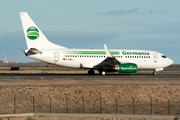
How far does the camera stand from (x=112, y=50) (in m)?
47.5

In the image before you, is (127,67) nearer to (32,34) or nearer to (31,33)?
(32,34)

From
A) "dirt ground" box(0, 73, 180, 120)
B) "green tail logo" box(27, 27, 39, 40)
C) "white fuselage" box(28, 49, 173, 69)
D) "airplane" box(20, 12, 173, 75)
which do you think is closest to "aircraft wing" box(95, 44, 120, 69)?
"airplane" box(20, 12, 173, 75)

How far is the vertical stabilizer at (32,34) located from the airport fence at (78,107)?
55.8 feet

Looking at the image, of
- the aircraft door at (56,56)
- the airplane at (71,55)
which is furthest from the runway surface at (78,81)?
the aircraft door at (56,56)

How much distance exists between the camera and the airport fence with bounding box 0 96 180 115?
2483 centimetres

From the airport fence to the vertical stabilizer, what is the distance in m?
17.0

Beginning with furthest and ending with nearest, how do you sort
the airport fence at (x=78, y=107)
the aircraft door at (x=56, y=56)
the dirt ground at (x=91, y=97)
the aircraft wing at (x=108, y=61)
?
the aircraft wing at (x=108, y=61), the aircraft door at (x=56, y=56), the dirt ground at (x=91, y=97), the airport fence at (x=78, y=107)

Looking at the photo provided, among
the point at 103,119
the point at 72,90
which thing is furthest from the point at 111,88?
the point at 103,119

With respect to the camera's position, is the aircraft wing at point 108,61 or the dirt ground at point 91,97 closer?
the dirt ground at point 91,97

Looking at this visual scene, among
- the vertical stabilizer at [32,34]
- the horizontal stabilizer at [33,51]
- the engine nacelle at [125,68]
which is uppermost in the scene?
the vertical stabilizer at [32,34]

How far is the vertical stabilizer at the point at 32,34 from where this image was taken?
4338cm

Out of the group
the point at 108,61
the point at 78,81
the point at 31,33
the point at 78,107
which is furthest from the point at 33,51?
the point at 78,107

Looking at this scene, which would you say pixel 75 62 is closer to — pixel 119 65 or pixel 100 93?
pixel 119 65

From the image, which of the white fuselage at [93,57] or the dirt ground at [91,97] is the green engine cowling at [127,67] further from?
the dirt ground at [91,97]
